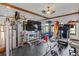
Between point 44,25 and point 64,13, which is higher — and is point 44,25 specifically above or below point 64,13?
below

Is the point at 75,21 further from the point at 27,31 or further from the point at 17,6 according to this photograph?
the point at 17,6

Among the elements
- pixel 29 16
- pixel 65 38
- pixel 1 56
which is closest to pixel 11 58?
pixel 1 56

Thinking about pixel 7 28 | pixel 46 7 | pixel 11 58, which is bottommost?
pixel 11 58

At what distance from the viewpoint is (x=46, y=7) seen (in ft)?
7.50

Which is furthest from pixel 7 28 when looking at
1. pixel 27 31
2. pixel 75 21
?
pixel 75 21

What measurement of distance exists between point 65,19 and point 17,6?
917 mm

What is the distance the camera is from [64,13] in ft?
7.50

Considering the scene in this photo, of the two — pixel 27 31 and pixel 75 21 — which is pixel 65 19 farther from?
pixel 27 31

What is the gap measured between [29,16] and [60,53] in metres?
0.90

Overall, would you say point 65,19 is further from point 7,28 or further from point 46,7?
point 7,28

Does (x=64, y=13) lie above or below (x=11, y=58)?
above

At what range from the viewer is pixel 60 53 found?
90.4 inches

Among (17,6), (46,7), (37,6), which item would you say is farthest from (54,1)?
(17,6)

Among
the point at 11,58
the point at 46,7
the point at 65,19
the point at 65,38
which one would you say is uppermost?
the point at 46,7
